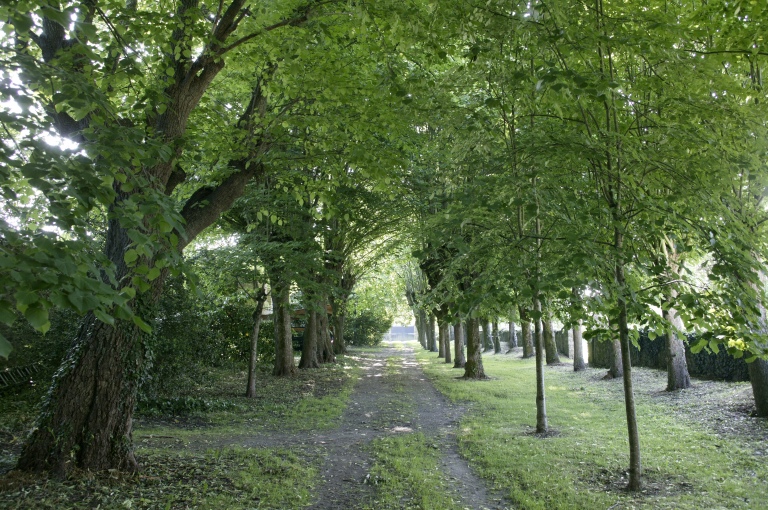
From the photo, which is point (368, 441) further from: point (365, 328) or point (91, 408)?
point (365, 328)

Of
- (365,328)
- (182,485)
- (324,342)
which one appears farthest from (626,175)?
(365,328)

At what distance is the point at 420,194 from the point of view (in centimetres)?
1516

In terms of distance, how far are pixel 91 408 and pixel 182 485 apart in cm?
133

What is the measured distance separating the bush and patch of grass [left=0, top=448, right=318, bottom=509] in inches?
1455

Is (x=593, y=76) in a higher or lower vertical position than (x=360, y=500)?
higher

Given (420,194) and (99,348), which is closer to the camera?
(99,348)

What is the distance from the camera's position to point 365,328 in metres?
47.5

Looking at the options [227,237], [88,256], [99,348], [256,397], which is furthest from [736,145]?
[227,237]

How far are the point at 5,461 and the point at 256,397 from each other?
758cm

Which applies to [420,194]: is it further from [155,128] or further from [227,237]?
[155,128]

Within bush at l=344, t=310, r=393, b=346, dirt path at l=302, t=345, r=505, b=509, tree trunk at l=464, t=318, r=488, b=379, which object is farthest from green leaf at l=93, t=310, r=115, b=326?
bush at l=344, t=310, r=393, b=346

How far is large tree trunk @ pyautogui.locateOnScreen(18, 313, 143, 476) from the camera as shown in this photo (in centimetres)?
552

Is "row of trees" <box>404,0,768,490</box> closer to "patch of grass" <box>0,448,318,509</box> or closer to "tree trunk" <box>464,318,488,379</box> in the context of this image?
"patch of grass" <box>0,448,318,509</box>

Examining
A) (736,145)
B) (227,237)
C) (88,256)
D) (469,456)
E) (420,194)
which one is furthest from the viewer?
(227,237)
